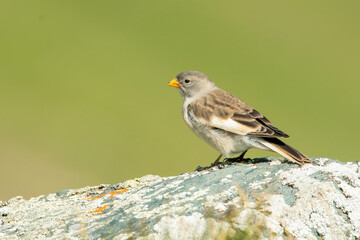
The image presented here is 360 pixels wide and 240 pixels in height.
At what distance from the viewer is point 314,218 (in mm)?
4047

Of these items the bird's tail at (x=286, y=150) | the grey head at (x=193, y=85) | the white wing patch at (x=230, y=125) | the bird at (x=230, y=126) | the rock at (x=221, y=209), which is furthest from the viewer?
the grey head at (x=193, y=85)

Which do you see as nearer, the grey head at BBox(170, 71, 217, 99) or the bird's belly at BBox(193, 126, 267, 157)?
the bird's belly at BBox(193, 126, 267, 157)

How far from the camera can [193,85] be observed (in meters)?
8.19

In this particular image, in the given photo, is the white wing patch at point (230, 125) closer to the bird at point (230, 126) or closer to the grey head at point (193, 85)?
the bird at point (230, 126)

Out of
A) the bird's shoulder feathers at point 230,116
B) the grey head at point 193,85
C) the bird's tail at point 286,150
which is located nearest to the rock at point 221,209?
the bird's tail at point 286,150

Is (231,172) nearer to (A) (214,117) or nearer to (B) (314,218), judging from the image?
(B) (314,218)

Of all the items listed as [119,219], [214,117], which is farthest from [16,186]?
[119,219]

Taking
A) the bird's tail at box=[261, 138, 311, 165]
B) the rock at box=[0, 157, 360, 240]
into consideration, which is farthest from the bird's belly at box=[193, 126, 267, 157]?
the rock at box=[0, 157, 360, 240]

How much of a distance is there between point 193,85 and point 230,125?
1.82 m

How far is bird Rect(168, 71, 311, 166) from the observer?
6.16 metres

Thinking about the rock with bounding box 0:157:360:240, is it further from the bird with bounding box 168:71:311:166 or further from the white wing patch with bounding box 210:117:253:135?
the white wing patch with bounding box 210:117:253:135

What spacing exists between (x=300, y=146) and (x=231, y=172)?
12.2 meters

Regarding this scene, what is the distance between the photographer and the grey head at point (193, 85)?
8055mm

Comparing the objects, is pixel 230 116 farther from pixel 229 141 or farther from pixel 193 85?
pixel 193 85
